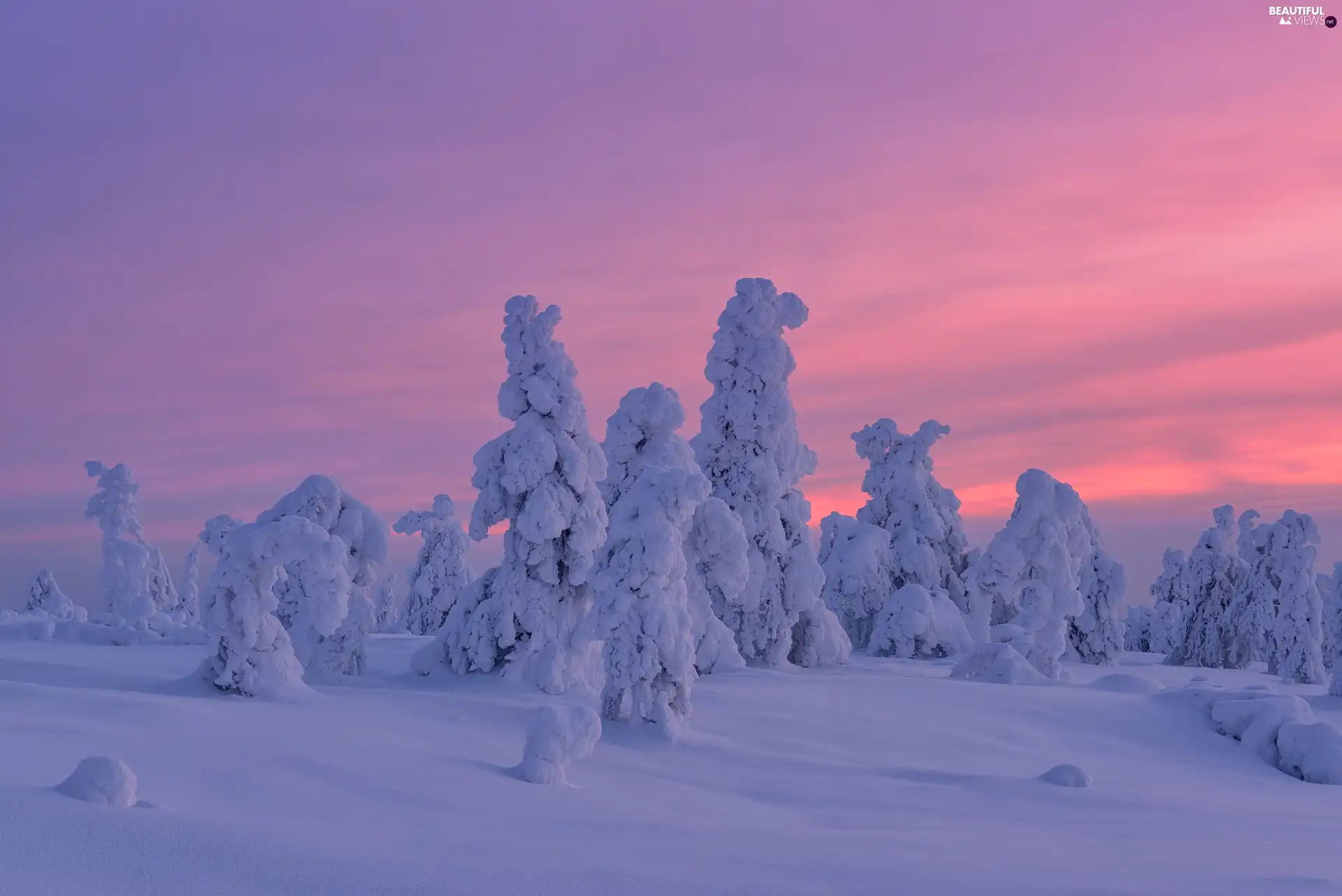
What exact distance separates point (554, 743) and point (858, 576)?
31077 mm

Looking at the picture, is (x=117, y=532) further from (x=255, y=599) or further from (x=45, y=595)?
(x=255, y=599)

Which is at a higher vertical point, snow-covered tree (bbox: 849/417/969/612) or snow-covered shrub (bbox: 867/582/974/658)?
snow-covered tree (bbox: 849/417/969/612)

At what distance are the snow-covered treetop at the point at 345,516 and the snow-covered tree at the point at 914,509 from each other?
27.5 m

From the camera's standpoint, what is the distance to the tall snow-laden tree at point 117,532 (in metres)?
45.8

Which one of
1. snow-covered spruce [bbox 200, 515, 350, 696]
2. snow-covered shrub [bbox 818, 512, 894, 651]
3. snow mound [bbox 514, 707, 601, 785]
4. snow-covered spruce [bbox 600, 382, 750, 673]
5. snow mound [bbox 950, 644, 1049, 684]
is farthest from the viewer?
snow-covered shrub [bbox 818, 512, 894, 651]

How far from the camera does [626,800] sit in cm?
1314

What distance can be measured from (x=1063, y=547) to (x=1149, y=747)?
10460 millimetres

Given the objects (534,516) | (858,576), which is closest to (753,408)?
(534,516)

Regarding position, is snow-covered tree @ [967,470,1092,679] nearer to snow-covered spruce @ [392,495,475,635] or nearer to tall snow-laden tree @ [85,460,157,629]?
snow-covered spruce @ [392,495,475,635]

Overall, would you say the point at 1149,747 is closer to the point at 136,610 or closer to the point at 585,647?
the point at 585,647

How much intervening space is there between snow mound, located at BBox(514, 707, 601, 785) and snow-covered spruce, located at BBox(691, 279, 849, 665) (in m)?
16.0

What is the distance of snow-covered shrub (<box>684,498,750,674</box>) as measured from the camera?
Result: 2409 centimetres

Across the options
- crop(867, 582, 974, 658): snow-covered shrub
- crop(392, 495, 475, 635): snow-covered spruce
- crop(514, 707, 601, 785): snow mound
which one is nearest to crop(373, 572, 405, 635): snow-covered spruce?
crop(392, 495, 475, 635): snow-covered spruce

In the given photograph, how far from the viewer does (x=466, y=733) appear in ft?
53.8
